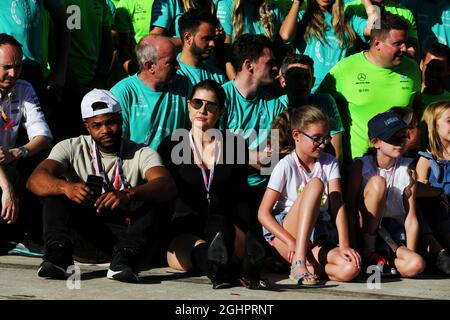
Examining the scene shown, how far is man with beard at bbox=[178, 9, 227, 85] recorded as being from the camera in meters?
8.12

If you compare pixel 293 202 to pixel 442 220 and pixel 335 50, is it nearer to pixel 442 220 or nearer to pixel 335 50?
pixel 442 220

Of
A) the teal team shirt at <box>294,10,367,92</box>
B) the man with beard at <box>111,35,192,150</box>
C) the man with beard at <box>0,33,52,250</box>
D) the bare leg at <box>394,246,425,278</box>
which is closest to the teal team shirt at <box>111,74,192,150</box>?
the man with beard at <box>111,35,192,150</box>

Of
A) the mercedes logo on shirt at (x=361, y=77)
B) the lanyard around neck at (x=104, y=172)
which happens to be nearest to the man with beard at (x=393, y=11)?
the mercedes logo on shirt at (x=361, y=77)

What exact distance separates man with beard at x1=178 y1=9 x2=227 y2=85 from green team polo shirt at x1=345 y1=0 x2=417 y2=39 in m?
1.91

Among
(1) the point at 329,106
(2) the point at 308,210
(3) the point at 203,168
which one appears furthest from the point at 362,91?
(2) the point at 308,210

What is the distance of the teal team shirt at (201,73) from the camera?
318 inches

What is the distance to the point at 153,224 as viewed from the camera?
21.0 feet

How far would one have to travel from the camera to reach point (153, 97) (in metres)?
7.66

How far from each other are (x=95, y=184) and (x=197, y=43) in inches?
88.9

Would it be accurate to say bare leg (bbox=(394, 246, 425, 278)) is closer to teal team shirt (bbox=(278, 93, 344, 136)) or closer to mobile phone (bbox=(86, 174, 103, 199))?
teal team shirt (bbox=(278, 93, 344, 136))

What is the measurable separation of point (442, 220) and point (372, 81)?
1.55m

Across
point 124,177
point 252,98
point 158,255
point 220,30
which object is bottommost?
point 158,255

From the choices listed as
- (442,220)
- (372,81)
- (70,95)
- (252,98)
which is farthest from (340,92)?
(70,95)

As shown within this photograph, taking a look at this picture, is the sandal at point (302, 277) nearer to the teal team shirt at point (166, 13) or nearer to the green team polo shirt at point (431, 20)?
the teal team shirt at point (166, 13)
